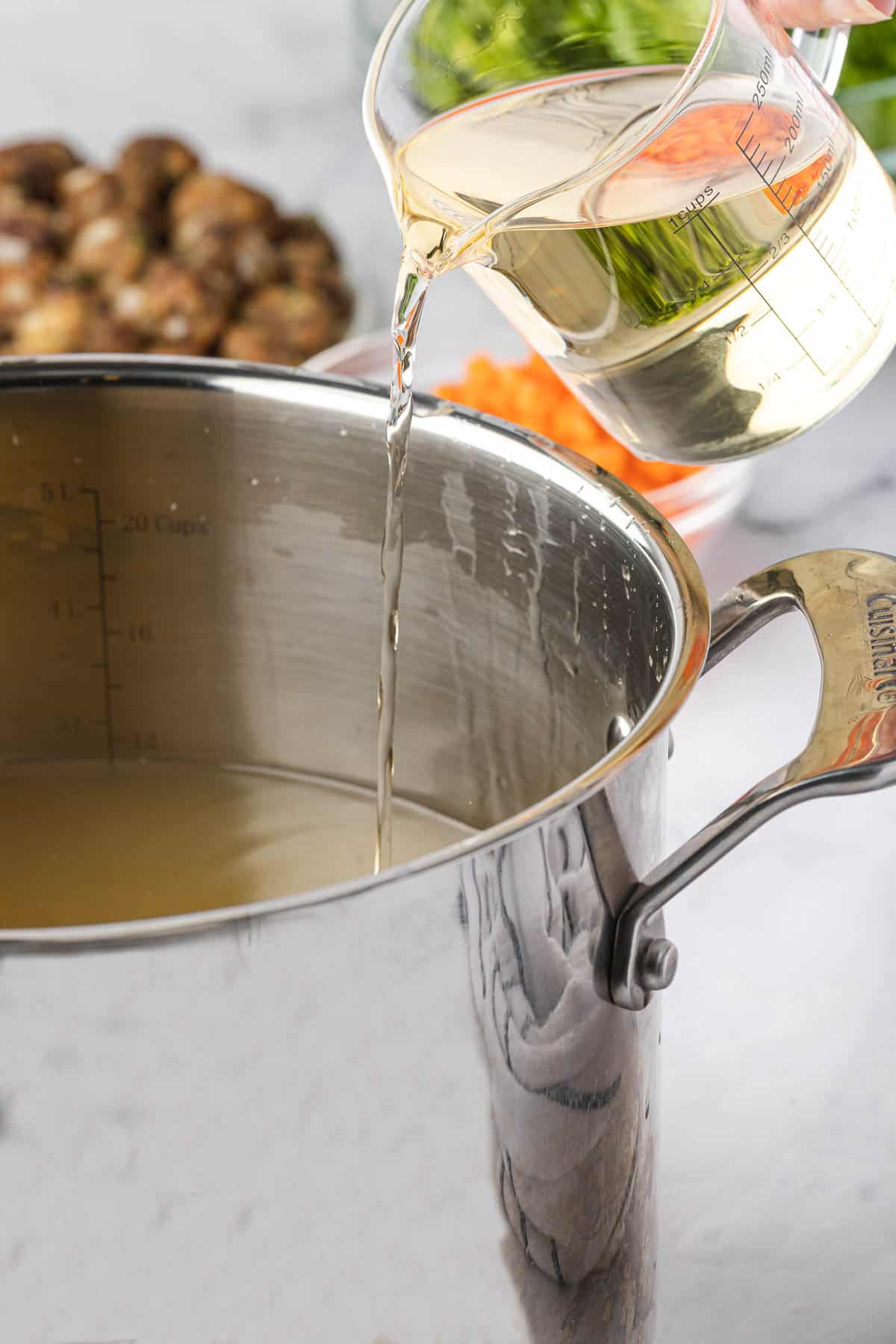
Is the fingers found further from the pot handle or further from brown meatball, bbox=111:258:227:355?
brown meatball, bbox=111:258:227:355

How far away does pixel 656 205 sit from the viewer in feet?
1.53

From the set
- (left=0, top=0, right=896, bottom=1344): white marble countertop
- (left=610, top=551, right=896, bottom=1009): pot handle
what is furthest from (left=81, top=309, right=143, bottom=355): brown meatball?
(left=610, top=551, right=896, bottom=1009): pot handle

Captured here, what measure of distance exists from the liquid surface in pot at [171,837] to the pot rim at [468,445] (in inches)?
5.5

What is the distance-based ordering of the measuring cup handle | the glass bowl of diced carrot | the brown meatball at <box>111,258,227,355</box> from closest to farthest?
the measuring cup handle
the glass bowl of diced carrot
the brown meatball at <box>111,258,227,355</box>

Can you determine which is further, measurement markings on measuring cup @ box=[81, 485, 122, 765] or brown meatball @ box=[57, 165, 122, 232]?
brown meatball @ box=[57, 165, 122, 232]

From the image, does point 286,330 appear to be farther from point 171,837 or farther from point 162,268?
point 171,837

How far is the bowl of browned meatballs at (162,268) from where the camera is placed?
107 cm

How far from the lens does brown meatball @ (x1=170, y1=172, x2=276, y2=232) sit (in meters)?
1.09

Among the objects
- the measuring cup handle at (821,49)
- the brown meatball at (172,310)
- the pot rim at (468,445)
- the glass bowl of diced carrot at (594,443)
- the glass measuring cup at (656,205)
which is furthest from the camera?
the brown meatball at (172,310)

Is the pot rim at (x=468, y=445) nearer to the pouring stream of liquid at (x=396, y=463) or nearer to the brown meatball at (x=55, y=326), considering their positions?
the pouring stream of liquid at (x=396, y=463)

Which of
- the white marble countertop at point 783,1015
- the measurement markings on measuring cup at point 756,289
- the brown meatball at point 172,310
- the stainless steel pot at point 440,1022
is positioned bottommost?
the white marble countertop at point 783,1015

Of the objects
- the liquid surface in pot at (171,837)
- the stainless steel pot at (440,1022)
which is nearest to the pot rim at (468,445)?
the stainless steel pot at (440,1022)

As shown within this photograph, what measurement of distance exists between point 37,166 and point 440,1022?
947 millimetres

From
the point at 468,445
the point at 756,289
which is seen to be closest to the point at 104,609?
the point at 468,445
